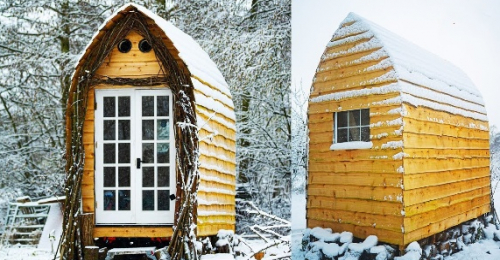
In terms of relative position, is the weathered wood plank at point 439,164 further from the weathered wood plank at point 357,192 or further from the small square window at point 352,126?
the small square window at point 352,126

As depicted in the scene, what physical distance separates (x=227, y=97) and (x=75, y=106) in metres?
1.45

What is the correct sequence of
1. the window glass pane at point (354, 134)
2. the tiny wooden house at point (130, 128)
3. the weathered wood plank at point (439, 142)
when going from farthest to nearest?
the tiny wooden house at point (130, 128)
the window glass pane at point (354, 134)
the weathered wood plank at point (439, 142)

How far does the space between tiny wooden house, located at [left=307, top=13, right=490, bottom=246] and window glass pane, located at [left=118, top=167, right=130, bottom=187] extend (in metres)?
1.84

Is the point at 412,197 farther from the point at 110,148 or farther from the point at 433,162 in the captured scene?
the point at 110,148

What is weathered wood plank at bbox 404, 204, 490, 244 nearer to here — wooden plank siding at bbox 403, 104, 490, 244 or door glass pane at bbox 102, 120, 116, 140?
wooden plank siding at bbox 403, 104, 490, 244

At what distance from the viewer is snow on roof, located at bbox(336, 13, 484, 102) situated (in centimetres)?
362

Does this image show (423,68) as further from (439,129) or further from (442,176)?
(442,176)

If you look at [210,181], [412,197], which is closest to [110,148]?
[210,181]

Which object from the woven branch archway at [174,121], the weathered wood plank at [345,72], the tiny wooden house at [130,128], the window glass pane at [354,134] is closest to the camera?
the weathered wood plank at [345,72]

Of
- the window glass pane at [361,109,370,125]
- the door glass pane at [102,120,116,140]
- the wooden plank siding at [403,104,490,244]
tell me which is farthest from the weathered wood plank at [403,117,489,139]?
the door glass pane at [102,120,116,140]

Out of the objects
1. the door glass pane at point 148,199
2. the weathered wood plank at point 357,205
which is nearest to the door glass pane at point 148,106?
the door glass pane at point 148,199

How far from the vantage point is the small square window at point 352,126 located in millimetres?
3754

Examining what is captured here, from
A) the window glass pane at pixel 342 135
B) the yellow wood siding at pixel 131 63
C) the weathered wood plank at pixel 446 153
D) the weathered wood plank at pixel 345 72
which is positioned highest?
the yellow wood siding at pixel 131 63

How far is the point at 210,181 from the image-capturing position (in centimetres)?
486
